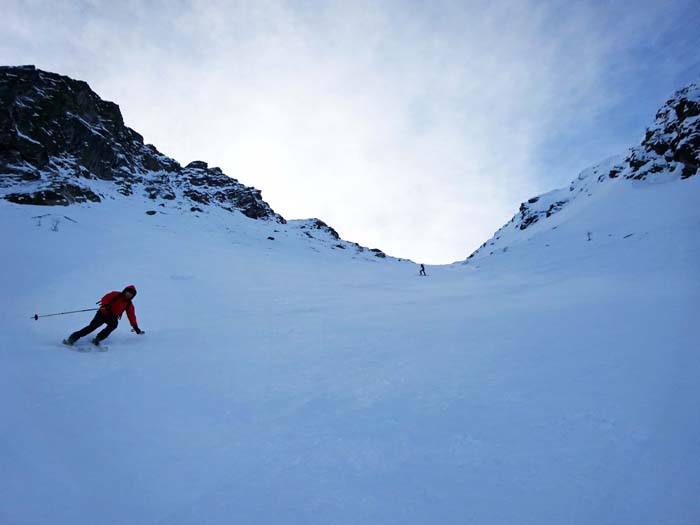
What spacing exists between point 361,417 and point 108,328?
17.3 feet

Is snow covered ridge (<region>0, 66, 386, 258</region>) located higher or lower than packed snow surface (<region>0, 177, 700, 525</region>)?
higher

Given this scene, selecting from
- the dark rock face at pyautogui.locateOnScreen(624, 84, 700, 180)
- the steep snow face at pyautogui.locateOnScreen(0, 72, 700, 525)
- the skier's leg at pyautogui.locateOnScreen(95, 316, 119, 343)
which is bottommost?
the steep snow face at pyautogui.locateOnScreen(0, 72, 700, 525)

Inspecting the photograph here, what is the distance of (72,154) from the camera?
Answer: 37094mm

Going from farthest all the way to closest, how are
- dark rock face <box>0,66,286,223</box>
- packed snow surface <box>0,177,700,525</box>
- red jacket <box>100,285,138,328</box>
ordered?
dark rock face <box>0,66,286,223</box>, red jacket <box>100,285,138,328</box>, packed snow surface <box>0,177,700,525</box>

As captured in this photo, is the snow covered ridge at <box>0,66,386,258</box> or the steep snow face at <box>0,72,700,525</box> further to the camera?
the snow covered ridge at <box>0,66,386,258</box>

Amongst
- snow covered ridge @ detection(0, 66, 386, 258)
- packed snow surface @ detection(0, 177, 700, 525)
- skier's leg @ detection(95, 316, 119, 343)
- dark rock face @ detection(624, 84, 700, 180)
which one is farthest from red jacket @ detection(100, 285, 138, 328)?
dark rock face @ detection(624, 84, 700, 180)

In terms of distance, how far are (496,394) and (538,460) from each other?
1236 millimetres

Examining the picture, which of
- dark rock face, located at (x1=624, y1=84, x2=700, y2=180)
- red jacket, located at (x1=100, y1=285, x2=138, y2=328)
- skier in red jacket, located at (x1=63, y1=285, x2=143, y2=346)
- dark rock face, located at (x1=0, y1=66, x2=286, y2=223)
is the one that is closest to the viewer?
skier in red jacket, located at (x1=63, y1=285, x2=143, y2=346)

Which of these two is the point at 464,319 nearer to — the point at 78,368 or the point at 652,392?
the point at 652,392

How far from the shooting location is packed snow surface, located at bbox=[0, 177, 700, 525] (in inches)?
99.1

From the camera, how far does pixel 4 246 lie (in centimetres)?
1298

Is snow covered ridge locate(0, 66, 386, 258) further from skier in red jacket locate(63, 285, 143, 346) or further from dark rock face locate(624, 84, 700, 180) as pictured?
dark rock face locate(624, 84, 700, 180)

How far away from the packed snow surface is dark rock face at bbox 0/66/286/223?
2409cm

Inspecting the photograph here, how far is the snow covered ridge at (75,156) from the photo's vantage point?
86.3ft
